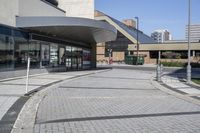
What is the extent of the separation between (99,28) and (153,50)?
48820mm

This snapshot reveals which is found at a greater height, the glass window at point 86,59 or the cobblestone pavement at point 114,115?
the glass window at point 86,59

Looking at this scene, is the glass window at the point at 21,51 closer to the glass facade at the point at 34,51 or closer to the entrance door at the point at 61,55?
the glass facade at the point at 34,51

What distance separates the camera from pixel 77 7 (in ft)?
137

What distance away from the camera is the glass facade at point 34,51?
2294 cm

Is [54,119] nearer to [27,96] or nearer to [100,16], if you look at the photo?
[27,96]

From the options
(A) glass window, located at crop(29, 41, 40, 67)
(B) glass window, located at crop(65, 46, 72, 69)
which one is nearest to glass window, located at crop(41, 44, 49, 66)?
(A) glass window, located at crop(29, 41, 40, 67)

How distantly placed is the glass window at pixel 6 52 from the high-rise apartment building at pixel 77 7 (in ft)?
57.4

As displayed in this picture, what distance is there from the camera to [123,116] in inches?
393

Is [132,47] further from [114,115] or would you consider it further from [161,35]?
[161,35]

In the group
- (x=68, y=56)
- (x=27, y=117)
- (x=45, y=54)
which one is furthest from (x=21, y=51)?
(x=27, y=117)

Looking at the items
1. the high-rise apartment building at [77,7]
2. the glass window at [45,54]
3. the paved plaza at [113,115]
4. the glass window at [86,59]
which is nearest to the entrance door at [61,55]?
the glass window at [45,54]

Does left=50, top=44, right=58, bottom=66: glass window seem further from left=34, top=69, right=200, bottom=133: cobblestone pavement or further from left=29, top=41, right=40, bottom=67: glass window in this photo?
left=34, top=69, right=200, bottom=133: cobblestone pavement

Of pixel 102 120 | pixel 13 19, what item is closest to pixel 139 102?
pixel 102 120

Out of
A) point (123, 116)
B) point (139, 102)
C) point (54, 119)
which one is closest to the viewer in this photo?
point (54, 119)
